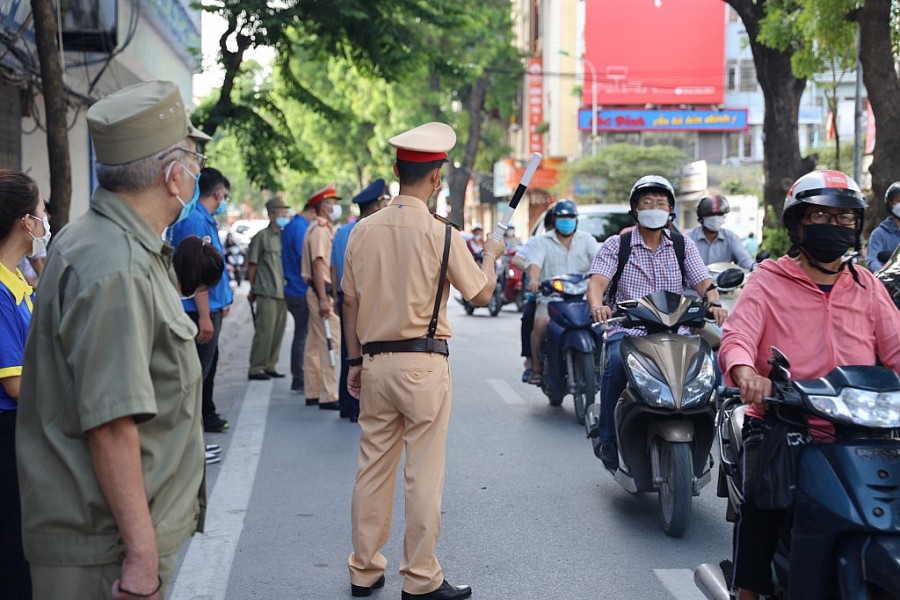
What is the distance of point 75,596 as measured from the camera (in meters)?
2.45

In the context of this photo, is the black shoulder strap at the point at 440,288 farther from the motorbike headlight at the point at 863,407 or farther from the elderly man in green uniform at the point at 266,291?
the elderly man in green uniform at the point at 266,291

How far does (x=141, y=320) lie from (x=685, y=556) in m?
3.62

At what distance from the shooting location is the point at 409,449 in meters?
4.59

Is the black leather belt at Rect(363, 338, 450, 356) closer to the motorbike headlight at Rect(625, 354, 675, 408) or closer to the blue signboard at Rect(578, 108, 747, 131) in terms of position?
the motorbike headlight at Rect(625, 354, 675, 408)

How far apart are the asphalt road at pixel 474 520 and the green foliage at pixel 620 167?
3315cm

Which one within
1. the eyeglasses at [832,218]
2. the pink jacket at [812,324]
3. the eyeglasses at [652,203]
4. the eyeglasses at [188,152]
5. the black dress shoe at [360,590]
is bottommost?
the black dress shoe at [360,590]

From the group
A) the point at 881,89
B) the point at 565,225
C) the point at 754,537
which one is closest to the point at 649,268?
the point at 565,225

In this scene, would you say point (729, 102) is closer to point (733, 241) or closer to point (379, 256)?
point (733, 241)

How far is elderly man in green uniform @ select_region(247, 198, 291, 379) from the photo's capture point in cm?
1145

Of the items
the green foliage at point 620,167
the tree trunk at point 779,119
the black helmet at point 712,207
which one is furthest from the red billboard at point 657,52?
the black helmet at point 712,207

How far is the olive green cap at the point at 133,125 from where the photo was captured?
2.54 metres

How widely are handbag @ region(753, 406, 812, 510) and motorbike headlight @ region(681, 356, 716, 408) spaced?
201 centimetres

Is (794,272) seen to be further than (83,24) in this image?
No

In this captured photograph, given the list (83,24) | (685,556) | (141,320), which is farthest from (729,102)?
(141,320)
